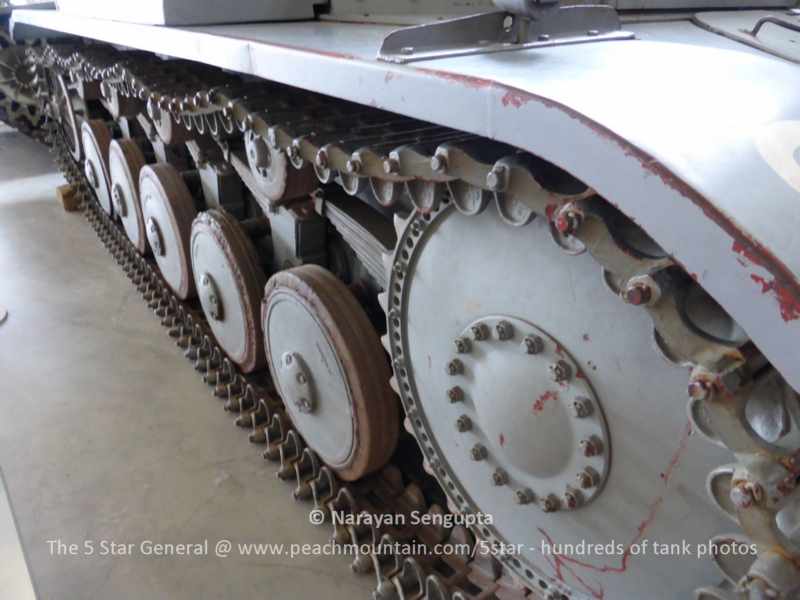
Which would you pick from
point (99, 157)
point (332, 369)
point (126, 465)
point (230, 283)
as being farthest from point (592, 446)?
point (99, 157)

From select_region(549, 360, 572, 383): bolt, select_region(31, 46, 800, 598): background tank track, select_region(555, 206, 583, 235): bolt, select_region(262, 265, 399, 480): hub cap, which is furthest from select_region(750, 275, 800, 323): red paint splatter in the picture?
select_region(262, 265, 399, 480): hub cap

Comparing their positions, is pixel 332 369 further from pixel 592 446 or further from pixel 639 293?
pixel 639 293

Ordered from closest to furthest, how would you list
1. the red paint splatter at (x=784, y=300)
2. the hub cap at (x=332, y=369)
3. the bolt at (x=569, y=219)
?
the red paint splatter at (x=784, y=300)
the bolt at (x=569, y=219)
the hub cap at (x=332, y=369)

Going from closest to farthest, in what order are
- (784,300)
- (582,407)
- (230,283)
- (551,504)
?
1. (784,300)
2. (582,407)
3. (551,504)
4. (230,283)

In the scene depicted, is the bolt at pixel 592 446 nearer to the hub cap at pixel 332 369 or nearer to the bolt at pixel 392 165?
the bolt at pixel 392 165

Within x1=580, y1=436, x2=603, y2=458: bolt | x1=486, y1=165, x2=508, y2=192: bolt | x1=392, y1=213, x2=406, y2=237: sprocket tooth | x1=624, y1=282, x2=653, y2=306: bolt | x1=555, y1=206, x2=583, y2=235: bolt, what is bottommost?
x1=580, y1=436, x2=603, y2=458: bolt

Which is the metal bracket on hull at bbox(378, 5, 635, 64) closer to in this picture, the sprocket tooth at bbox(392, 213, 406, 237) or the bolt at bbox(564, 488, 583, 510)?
the sprocket tooth at bbox(392, 213, 406, 237)

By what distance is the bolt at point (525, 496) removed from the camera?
4.19 ft

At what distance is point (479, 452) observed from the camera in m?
1.36

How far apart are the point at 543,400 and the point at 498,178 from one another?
1.33 feet

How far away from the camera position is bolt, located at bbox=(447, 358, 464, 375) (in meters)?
1.31

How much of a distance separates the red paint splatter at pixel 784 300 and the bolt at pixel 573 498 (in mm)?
622

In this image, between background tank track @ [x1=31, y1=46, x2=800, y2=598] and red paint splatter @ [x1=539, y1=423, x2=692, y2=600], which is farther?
red paint splatter @ [x1=539, y1=423, x2=692, y2=600]

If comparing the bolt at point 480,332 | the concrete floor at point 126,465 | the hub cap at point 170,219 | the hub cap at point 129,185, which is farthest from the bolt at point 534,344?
the hub cap at point 129,185
